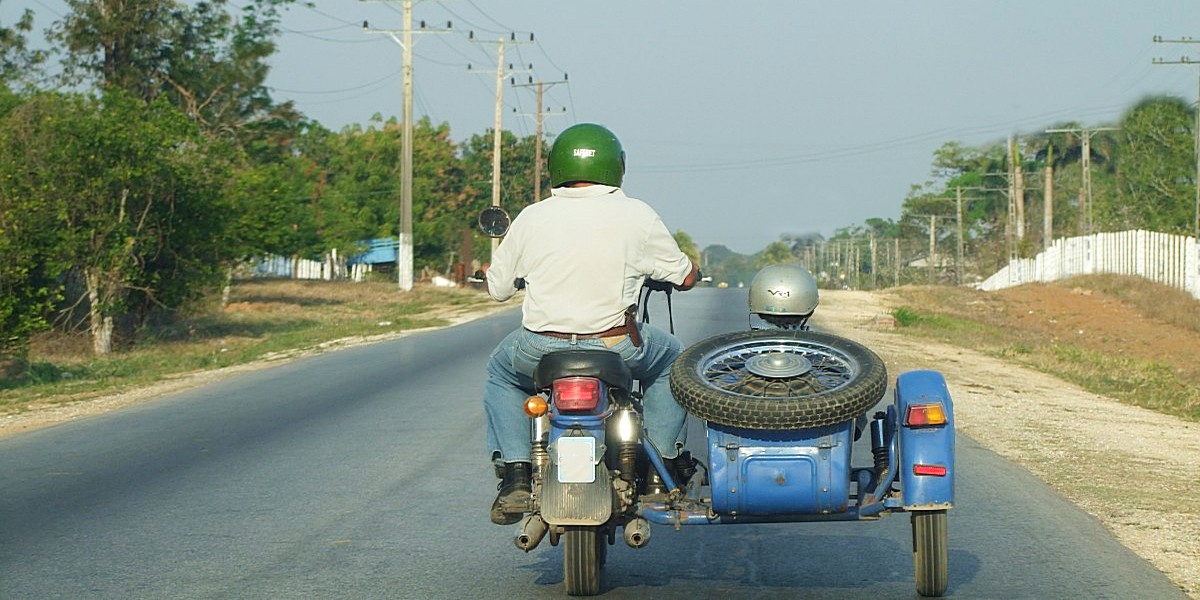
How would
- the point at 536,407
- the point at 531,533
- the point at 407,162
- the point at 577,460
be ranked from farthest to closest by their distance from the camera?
the point at 407,162, the point at 531,533, the point at 536,407, the point at 577,460

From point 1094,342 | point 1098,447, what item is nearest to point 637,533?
point 1098,447

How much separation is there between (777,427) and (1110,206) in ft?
251

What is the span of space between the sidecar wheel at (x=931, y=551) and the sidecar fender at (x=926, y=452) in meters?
0.13

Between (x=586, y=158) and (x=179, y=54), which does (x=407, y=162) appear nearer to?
(x=179, y=54)

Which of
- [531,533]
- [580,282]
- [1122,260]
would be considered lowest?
[531,533]

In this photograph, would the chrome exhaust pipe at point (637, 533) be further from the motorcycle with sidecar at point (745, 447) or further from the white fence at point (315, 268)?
the white fence at point (315, 268)

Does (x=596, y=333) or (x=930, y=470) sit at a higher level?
(x=596, y=333)

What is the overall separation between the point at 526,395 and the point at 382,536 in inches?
72.9

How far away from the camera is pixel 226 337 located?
28.9 meters

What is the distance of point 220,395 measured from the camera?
16.2 meters

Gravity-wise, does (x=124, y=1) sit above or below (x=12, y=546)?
above

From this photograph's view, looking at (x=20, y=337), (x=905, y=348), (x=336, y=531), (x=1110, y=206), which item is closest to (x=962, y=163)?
(x=1110, y=206)

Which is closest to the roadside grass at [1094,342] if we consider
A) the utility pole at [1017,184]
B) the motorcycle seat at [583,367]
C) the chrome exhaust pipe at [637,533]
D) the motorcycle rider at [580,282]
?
the motorcycle rider at [580,282]

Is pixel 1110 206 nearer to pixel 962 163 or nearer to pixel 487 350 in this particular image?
pixel 962 163
